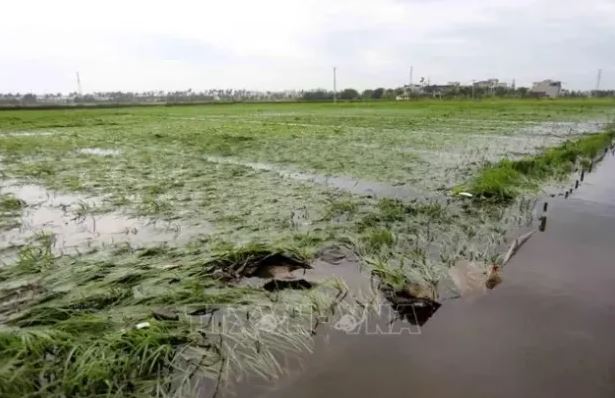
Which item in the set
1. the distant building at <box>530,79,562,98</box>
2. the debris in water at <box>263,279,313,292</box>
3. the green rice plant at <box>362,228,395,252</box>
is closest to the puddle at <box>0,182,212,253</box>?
the debris in water at <box>263,279,313,292</box>

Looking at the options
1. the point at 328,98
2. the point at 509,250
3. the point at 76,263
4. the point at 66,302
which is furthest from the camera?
the point at 328,98

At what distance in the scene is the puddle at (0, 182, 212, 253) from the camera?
573cm

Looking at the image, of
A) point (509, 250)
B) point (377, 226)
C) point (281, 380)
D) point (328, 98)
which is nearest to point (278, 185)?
point (377, 226)

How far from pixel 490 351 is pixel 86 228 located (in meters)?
5.81

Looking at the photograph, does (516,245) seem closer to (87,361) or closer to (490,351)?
(490,351)

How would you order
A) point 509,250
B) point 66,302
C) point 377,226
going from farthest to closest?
point 377,226 → point 509,250 → point 66,302

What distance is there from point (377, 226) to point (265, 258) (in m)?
2.13

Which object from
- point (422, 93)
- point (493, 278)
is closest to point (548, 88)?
point (422, 93)

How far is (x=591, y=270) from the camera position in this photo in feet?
16.3

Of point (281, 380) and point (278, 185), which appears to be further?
point (278, 185)

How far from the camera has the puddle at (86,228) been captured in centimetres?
573

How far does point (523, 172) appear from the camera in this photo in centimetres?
1016

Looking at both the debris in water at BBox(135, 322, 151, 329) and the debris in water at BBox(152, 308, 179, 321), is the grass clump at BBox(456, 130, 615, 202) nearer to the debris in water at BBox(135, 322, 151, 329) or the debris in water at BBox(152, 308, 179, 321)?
the debris in water at BBox(152, 308, 179, 321)

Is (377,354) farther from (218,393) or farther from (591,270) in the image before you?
(591,270)
